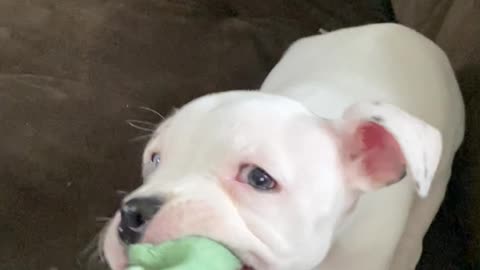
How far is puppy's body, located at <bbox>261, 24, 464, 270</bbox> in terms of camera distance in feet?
4.87

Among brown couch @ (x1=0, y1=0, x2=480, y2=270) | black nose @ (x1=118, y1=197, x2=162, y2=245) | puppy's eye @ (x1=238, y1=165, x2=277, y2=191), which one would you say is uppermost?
puppy's eye @ (x1=238, y1=165, x2=277, y2=191)

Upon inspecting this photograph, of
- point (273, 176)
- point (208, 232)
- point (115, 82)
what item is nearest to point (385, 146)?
point (273, 176)

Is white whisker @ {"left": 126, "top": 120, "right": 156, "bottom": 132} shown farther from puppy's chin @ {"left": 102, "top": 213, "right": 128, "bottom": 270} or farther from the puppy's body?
puppy's chin @ {"left": 102, "top": 213, "right": 128, "bottom": 270}

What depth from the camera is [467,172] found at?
167cm

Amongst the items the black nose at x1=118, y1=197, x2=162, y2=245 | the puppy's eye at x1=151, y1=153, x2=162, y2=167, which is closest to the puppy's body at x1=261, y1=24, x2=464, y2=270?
the puppy's eye at x1=151, y1=153, x2=162, y2=167

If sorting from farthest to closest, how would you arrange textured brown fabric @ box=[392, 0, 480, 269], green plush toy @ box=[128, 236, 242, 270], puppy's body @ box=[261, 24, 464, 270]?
textured brown fabric @ box=[392, 0, 480, 269] → puppy's body @ box=[261, 24, 464, 270] → green plush toy @ box=[128, 236, 242, 270]

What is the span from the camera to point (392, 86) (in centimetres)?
157

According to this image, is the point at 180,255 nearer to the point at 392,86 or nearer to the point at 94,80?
the point at 392,86

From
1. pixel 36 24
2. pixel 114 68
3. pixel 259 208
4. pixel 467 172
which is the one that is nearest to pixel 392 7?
pixel 467 172

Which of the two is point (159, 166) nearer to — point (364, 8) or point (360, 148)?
point (360, 148)

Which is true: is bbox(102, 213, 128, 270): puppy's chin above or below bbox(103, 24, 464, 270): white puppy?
below

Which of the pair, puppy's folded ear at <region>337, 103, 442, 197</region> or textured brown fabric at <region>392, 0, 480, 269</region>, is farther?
textured brown fabric at <region>392, 0, 480, 269</region>

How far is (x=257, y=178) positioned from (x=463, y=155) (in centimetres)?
71

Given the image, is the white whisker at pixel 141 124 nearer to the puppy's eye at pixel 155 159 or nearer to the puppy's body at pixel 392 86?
the puppy's body at pixel 392 86
